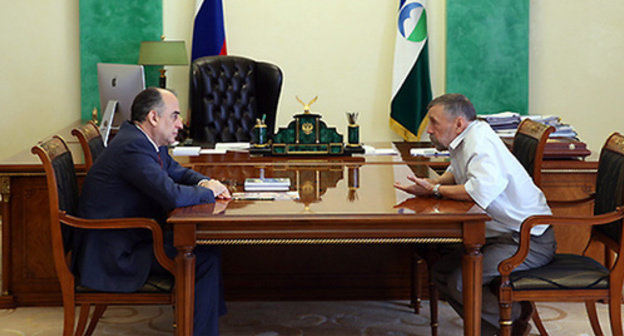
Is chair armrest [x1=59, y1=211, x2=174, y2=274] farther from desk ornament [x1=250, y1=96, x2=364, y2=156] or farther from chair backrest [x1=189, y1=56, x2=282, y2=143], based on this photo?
chair backrest [x1=189, y1=56, x2=282, y2=143]

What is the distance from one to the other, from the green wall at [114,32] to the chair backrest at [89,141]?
2832 millimetres

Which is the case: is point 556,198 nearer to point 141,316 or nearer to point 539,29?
point 141,316

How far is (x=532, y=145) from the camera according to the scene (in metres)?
3.97

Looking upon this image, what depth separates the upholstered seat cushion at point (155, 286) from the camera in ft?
10.3

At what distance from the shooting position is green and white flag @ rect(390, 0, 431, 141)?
6.95 m

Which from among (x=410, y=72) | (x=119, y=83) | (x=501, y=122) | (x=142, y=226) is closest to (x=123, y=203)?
(x=142, y=226)

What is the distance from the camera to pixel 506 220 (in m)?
3.38

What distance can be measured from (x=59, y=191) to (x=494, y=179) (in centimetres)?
178

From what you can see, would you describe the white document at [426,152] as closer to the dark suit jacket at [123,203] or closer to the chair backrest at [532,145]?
the chair backrest at [532,145]

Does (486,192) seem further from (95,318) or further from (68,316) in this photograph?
(95,318)

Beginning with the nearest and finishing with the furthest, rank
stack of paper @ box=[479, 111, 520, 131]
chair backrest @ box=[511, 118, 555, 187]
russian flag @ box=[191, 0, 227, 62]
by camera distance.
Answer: chair backrest @ box=[511, 118, 555, 187]
stack of paper @ box=[479, 111, 520, 131]
russian flag @ box=[191, 0, 227, 62]

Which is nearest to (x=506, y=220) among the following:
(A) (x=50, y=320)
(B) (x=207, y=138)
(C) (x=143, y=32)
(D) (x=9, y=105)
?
(A) (x=50, y=320)

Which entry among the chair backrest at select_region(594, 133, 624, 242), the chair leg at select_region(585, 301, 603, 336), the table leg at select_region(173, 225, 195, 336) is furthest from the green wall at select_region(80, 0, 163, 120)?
the chair leg at select_region(585, 301, 603, 336)

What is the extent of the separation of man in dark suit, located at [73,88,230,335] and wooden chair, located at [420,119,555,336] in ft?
3.60
